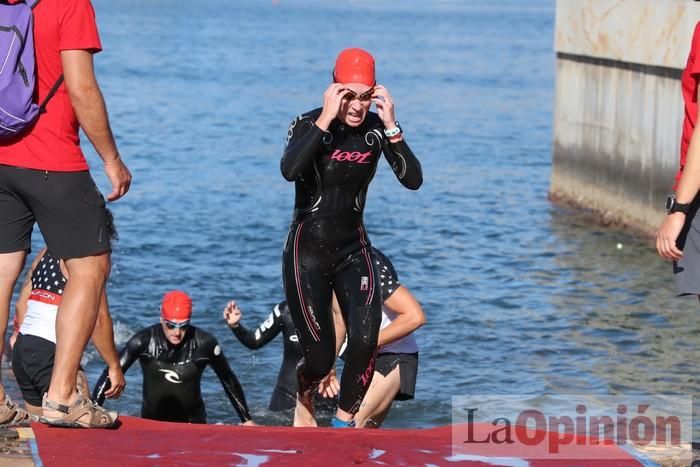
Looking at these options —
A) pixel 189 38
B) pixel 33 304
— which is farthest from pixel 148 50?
pixel 33 304

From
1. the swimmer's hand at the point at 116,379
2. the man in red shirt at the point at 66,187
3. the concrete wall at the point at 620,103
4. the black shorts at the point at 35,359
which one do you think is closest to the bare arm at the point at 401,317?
the swimmer's hand at the point at 116,379

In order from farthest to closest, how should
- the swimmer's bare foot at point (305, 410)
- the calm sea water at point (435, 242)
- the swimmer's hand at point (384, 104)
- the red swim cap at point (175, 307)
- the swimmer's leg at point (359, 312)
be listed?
the calm sea water at point (435, 242) → the red swim cap at point (175, 307) → the swimmer's bare foot at point (305, 410) → the swimmer's leg at point (359, 312) → the swimmer's hand at point (384, 104)

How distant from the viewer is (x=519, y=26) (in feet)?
362

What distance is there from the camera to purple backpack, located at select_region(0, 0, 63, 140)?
5.82 metres

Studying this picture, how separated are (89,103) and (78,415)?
5.50ft

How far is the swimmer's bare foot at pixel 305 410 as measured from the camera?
814cm

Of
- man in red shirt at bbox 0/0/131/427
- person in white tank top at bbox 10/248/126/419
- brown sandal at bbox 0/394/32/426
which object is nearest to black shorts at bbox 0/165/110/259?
man in red shirt at bbox 0/0/131/427

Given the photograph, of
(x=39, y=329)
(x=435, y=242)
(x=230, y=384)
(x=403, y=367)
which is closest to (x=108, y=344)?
(x=39, y=329)

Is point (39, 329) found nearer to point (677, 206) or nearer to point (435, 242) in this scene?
point (677, 206)

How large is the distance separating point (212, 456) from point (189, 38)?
263ft

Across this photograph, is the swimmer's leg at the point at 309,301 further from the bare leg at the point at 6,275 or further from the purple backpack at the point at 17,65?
the purple backpack at the point at 17,65

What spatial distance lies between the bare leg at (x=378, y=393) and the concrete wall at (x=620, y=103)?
11.3 metres

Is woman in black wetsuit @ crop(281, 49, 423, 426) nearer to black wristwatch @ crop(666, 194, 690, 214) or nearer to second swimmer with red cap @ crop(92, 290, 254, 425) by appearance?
black wristwatch @ crop(666, 194, 690, 214)

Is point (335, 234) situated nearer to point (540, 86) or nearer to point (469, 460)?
point (469, 460)
